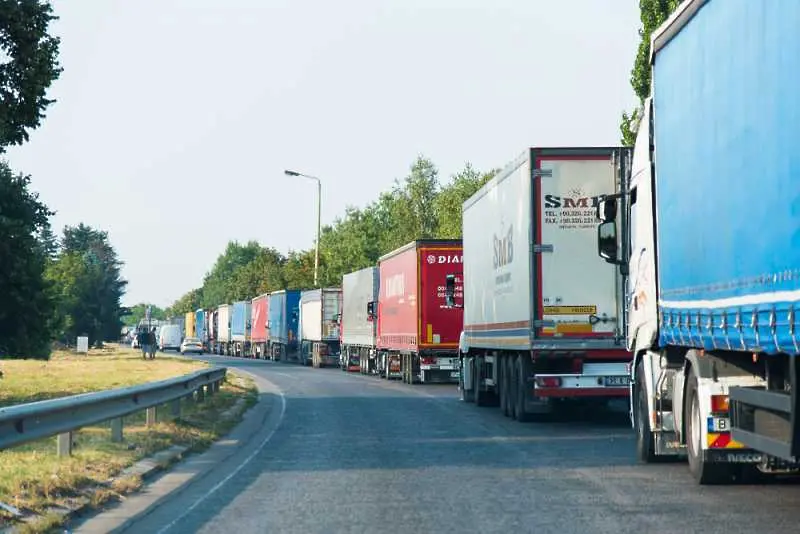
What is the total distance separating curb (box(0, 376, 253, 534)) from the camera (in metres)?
10.5

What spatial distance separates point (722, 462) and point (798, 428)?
3208mm

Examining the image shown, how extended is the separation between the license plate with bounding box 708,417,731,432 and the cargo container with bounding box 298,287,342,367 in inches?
1841

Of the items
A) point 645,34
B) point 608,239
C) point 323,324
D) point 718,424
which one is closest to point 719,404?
point 718,424

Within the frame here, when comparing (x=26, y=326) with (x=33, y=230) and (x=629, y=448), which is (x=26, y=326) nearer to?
(x=33, y=230)

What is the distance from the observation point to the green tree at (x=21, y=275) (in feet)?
135

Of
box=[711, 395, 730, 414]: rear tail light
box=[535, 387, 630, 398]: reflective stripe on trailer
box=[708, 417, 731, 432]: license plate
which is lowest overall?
box=[708, 417, 731, 432]: license plate

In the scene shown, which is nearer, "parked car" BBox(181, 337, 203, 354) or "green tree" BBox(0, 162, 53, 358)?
"green tree" BBox(0, 162, 53, 358)

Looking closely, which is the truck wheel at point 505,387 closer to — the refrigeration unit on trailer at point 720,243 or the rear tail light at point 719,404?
the refrigeration unit on trailer at point 720,243

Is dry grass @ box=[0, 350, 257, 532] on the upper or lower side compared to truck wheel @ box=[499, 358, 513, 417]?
lower

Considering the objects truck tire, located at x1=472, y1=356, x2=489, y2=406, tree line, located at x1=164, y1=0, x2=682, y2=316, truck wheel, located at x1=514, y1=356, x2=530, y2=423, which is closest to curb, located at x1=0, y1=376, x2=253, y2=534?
truck wheel, located at x1=514, y1=356, x2=530, y2=423

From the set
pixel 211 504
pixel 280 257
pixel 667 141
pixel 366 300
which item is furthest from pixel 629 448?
pixel 280 257

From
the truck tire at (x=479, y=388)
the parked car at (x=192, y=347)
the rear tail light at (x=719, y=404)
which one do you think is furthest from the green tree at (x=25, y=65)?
the parked car at (x=192, y=347)

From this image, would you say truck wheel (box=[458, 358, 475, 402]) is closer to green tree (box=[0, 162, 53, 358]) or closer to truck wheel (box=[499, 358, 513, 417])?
truck wheel (box=[499, 358, 513, 417])

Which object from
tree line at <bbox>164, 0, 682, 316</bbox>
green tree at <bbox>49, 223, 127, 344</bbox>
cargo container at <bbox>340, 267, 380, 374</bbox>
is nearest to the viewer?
Result: cargo container at <bbox>340, 267, 380, 374</bbox>
